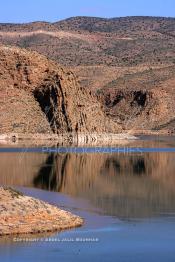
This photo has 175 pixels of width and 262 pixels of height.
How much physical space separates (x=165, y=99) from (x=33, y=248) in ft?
476

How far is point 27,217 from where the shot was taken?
26.1 metres

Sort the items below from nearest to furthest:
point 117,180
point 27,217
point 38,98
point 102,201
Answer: point 27,217
point 102,201
point 117,180
point 38,98

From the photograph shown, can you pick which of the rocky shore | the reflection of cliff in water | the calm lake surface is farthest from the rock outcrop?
the rocky shore

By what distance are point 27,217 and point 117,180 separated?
19105 millimetres

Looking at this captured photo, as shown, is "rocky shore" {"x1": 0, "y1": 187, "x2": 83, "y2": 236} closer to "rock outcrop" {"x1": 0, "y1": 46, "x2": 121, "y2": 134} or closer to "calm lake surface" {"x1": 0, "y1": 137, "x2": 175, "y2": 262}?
"calm lake surface" {"x1": 0, "y1": 137, "x2": 175, "y2": 262}

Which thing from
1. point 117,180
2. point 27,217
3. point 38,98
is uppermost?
point 27,217

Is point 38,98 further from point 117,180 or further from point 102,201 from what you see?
point 102,201

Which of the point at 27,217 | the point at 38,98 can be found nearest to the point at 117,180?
the point at 27,217

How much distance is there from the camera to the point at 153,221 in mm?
29469

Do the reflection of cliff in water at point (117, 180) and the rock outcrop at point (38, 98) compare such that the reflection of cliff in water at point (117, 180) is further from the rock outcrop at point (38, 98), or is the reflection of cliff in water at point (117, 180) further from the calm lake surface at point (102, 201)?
the rock outcrop at point (38, 98)

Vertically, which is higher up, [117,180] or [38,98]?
[38,98]

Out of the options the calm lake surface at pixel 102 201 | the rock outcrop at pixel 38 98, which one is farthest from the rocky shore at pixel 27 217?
the rock outcrop at pixel 38 98

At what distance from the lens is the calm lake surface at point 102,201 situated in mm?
23448

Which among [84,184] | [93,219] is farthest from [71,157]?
[93,219]
